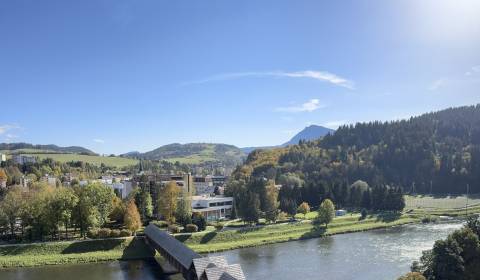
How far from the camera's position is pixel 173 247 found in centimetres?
4712

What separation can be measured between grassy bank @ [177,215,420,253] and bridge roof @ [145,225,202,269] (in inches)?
265

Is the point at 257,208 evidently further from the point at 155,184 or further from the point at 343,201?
the point at 343,201

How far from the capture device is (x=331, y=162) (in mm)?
153000

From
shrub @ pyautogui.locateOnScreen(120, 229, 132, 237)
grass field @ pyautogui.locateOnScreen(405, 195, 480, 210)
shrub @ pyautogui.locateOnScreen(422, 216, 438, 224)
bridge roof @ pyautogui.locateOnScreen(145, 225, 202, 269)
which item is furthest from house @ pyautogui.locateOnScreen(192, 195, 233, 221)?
grass field @ pyautogui.locateOnScreen(405, 195, 480, 210)

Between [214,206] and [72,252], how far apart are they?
118 ft

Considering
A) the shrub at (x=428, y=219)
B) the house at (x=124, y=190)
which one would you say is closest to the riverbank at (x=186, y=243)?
the shrub at (x=428, y=219)

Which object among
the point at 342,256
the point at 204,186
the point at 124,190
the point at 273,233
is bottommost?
the point at 342,256

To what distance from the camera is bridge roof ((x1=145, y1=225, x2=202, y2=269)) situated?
40166mm

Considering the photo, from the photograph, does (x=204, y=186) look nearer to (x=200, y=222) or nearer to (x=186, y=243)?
(x=200, y=222)

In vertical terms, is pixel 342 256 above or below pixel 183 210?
below

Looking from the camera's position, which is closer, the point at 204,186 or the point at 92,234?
the point at 92,234

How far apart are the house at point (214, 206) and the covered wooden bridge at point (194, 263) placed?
31.9 metres

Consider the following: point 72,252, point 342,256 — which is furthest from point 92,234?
point 342,256

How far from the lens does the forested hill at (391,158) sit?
135250 millimetres
